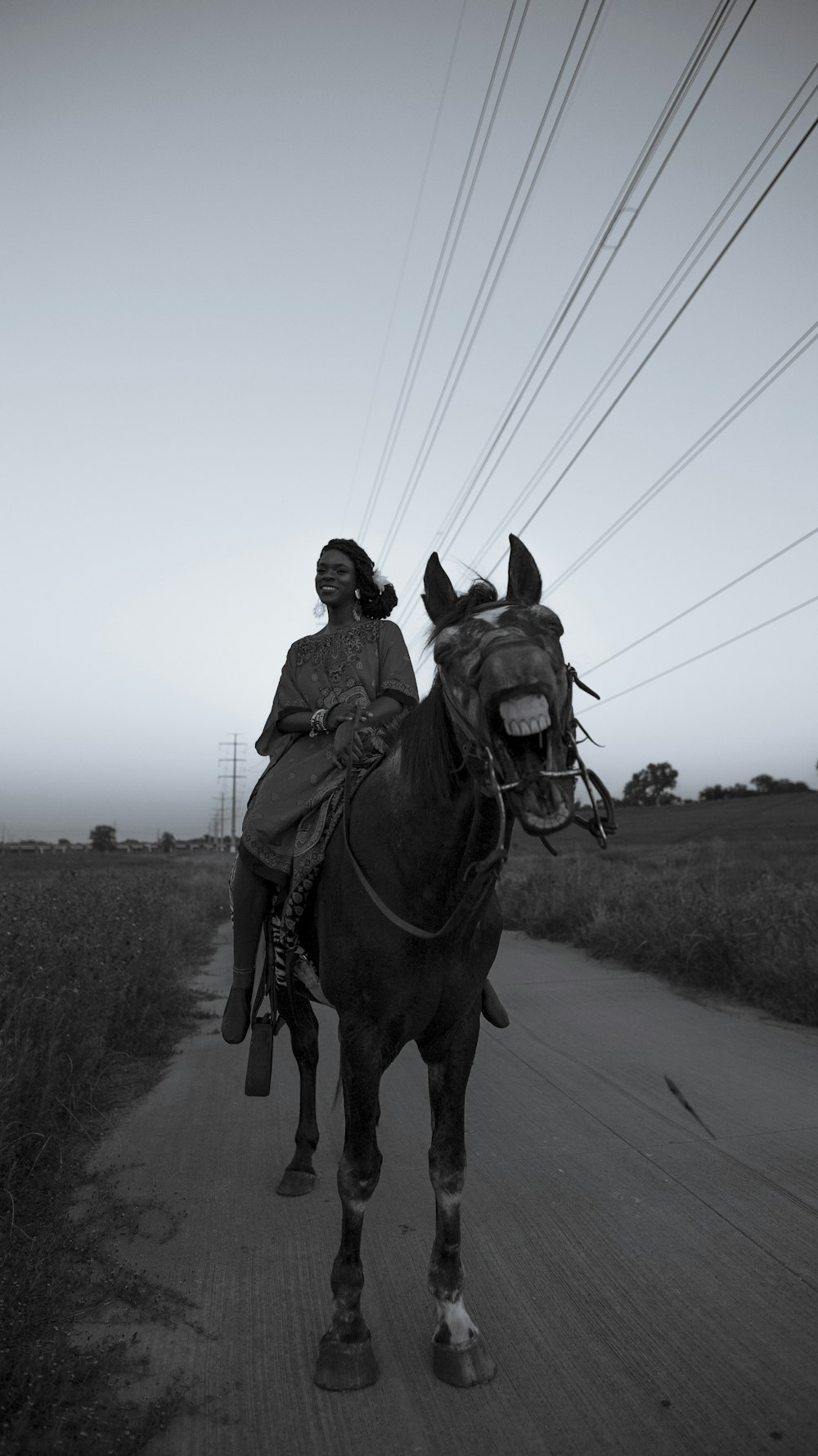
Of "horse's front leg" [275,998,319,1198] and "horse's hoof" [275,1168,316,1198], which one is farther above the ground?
"horse's front leg" [275,998,319,1198]

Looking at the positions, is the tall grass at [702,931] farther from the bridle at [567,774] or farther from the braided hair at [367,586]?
the bridle at [567,774]

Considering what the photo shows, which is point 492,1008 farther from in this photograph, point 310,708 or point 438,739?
point 310,708

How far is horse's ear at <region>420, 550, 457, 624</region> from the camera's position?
2443 mm

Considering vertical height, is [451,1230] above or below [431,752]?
below

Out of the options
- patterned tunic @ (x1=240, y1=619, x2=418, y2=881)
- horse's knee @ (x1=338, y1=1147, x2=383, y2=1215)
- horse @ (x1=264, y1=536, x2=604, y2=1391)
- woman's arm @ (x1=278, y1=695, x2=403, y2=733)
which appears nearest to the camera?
horse @ (x1=264, y1=536, x2=604, y2=1391)

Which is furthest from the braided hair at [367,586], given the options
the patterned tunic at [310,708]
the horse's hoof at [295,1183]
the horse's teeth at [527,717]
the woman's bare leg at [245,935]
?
the horse's hoof at [295,1183]

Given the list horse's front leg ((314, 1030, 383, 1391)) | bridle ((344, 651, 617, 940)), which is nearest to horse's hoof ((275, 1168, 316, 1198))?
horse's front leg ((314, 1030, 383, 1391))

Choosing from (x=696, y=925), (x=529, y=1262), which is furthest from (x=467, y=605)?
(x=696, y=925)

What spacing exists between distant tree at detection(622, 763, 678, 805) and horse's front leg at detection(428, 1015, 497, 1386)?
283ft

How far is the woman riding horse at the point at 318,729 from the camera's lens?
3254mm

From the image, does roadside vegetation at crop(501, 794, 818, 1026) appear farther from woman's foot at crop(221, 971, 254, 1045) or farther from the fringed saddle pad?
woman's foot at crop(221, 971, 254, 1045)

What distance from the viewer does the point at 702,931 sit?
28.9ft

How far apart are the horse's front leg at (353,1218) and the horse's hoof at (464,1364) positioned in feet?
0.67

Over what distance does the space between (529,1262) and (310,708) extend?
2.44 m
